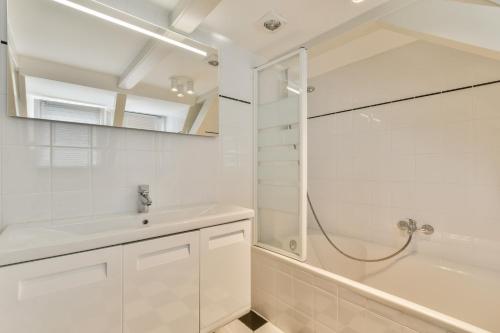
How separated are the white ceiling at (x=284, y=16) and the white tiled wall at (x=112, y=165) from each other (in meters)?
0.17

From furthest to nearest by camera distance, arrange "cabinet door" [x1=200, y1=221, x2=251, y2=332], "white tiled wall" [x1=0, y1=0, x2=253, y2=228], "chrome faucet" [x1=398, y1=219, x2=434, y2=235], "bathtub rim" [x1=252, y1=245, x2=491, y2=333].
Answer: "chrome faucet" [x1=398, y1=219, x2=434, y2=235], "cabinet door" [x1=200, y1=221, x2=251, y2=332], "white tiled wall" [x1=0, y1=0, x2=253, y2=228], "bathtub rim" [x1=252, y1=245, x2=491, y2=333]

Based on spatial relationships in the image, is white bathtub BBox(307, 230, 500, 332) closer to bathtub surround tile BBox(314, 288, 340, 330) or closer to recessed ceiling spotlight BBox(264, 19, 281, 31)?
bathtub surround tile BBox(314, 288, 340, 330)

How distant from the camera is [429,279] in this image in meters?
1.56

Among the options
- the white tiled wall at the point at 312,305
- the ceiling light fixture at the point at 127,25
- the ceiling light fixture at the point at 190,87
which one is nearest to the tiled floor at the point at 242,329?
the white tiled wall at the point at 312,305

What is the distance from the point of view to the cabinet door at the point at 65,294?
69 centimetres

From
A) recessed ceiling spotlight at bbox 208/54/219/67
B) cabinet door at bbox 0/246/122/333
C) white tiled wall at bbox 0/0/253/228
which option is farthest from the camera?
recessed ceiling spotlight at bbox 208/54/219/67

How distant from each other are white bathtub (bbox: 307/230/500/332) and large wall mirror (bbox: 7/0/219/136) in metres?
1.65

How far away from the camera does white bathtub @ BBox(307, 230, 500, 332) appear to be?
52.8 inches

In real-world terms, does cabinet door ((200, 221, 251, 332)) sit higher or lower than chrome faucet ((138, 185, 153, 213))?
lower

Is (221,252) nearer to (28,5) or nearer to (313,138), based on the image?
(28,5)

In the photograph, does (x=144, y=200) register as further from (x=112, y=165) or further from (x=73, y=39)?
(x=73, y=39)

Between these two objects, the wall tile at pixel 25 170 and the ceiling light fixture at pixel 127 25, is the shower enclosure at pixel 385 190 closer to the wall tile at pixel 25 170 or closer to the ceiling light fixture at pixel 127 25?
the ceiling light fixture at pixel 127 25

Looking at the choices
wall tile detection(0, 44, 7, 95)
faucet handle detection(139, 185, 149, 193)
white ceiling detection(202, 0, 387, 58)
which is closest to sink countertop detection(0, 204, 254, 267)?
faucet handle detection(139, 185, 149, 193)

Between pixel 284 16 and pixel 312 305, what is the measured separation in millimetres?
1787
